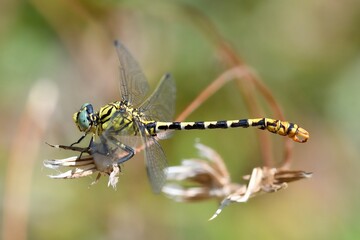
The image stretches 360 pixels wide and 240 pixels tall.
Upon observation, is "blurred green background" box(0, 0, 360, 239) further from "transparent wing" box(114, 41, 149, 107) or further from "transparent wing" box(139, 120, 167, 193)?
"transparent wing" box(139, 120, 167, 193)

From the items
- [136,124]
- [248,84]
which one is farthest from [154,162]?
[248,84]

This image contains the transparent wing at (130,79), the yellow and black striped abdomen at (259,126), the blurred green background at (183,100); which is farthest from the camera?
the blurred green background at (183,100)

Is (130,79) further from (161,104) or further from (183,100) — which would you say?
(183,100)

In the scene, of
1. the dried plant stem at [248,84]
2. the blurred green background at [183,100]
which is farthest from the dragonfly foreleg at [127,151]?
the blurred green background at [183,100]

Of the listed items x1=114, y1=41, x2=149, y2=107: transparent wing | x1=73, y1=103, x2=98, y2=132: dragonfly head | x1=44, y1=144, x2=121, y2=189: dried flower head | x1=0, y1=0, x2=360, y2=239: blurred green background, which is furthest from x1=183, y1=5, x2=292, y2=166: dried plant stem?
x1=44, y1=144, x2=121, y2=189: dried flower head

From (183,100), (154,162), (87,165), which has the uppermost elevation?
(183,100)

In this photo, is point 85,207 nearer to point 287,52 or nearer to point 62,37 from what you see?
point 62,37

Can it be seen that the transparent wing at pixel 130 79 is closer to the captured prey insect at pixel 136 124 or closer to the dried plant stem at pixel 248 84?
the captured prey insect at pixel 136 124
